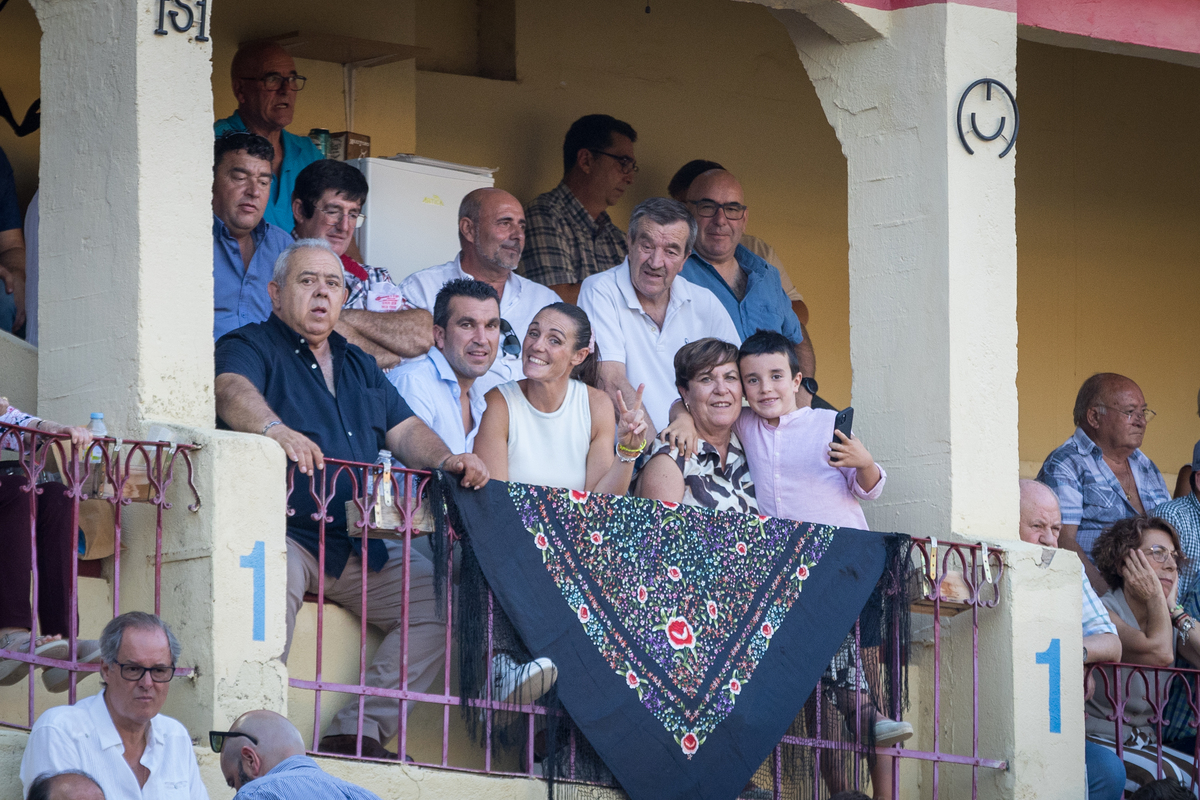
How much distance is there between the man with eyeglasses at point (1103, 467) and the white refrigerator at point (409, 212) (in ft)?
9.64

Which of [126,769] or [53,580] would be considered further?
[53,580]

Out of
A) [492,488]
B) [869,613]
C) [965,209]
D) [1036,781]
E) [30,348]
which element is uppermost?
[965,209]

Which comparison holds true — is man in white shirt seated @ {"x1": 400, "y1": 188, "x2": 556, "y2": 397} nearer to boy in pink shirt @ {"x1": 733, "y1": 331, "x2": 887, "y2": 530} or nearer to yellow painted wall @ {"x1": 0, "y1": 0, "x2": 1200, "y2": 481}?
boy in pink shirt @ {"x1": 733, "y1": 331, "x2": 887, "y2": 530}

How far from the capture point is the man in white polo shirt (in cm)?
732

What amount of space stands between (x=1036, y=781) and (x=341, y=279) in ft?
10.0

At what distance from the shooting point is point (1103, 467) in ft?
27.5

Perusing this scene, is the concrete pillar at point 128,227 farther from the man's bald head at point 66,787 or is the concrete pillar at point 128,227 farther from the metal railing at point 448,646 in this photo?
the man's bald head at point 66,787

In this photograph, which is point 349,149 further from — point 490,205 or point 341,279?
Result: point 341,279

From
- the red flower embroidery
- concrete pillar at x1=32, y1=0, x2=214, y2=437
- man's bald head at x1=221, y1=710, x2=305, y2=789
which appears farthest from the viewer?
the red flower embroidery

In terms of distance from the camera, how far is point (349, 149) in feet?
28.7

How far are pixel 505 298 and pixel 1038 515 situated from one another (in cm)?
232

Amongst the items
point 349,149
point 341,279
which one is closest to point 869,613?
point 341,279

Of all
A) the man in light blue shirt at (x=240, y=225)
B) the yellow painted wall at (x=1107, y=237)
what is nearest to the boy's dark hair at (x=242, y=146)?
the man in light blue shirt at (x=240, y=225)

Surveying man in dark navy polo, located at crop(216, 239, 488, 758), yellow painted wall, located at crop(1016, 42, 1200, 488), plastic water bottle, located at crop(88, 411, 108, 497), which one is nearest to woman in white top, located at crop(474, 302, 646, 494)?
man in dark navy polo, located at crop(216, 239, 488, 758)
